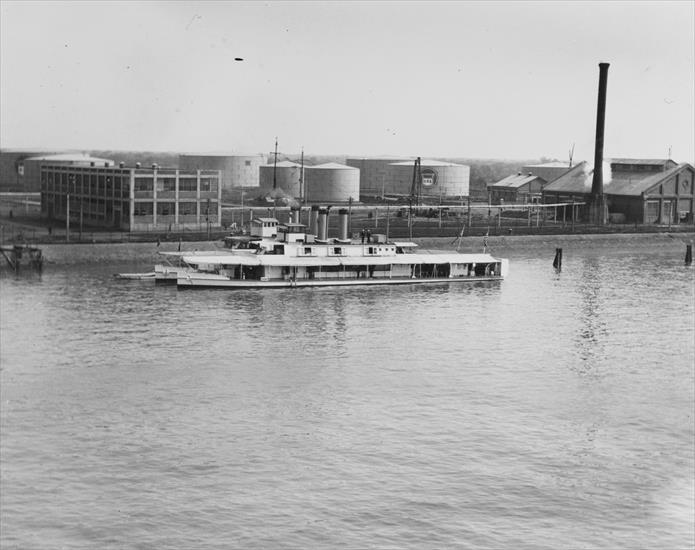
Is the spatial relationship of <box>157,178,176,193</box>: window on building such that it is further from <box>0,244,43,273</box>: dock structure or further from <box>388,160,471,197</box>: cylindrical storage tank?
<box>388,160,471,197</box>: cylindrical storage tank

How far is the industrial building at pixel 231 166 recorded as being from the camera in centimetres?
13312

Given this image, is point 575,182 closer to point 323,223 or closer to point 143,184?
point 143,184

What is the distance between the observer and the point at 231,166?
5261 inches

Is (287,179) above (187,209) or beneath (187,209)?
above

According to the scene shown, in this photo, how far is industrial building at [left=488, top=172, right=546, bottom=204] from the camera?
116 metres

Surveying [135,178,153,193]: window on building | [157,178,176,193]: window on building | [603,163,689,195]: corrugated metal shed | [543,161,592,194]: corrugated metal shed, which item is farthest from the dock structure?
[603,163,689,195]: corrugated metal shed

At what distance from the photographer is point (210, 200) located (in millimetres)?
81500

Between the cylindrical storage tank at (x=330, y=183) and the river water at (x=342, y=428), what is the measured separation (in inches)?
2789

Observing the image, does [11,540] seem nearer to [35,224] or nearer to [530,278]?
[530,278]

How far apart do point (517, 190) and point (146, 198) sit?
2029 inches

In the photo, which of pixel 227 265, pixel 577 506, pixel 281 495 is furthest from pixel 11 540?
pixel 227 265

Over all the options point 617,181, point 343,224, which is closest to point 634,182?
point 617,181

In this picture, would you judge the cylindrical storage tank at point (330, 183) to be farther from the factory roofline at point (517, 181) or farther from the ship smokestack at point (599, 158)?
the ship smokestack at point (599, 158)

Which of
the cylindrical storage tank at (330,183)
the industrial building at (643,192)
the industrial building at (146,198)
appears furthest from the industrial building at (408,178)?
the industrial building at (146,198)
